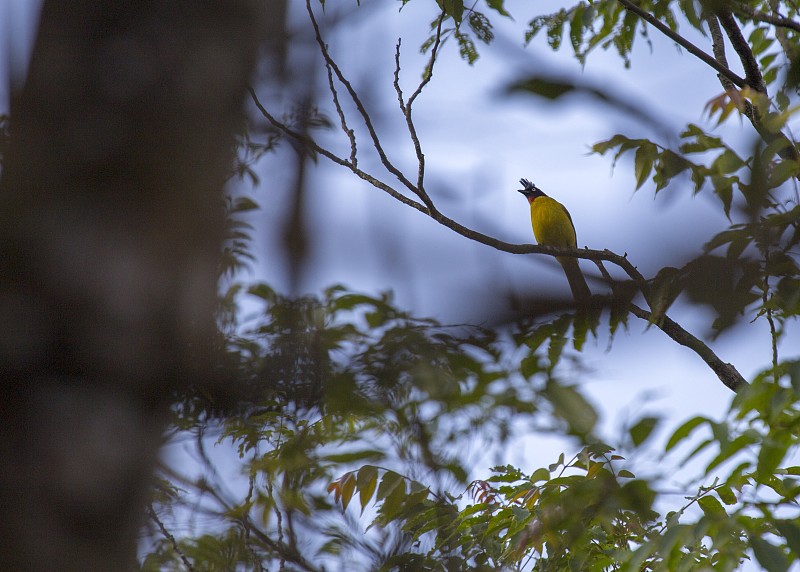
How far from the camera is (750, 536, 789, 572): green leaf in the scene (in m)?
1.25

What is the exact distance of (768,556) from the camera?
127 centimetres

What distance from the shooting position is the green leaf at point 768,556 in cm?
125

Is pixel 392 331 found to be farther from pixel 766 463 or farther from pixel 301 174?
pixel 766 463

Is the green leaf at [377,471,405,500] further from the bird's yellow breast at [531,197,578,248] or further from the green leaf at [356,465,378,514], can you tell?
the bird's yellow breast at [531,197,578,248]

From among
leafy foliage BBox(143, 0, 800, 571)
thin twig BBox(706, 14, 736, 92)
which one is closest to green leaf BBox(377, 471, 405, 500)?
leafy foliage BBox(143, 0, 800, 571)

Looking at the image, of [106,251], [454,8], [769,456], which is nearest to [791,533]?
[769,456]

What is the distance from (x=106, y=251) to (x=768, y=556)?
1185mm

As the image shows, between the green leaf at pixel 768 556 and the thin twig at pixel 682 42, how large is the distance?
1.76m

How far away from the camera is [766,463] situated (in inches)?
46.3

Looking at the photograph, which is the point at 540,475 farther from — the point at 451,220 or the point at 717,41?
the point at 717,41

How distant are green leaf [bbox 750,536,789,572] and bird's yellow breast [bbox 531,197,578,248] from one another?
18.7ft

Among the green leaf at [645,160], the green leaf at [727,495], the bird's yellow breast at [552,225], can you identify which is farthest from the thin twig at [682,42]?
the bird's yellow breast at [552,225]

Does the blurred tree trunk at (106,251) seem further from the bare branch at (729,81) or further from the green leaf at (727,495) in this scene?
the green leaf at (727,495)

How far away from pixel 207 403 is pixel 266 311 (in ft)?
0.75
